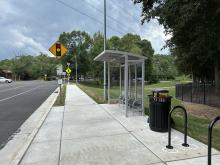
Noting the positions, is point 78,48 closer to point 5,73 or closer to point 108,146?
point 5,73

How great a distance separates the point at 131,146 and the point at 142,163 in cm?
110

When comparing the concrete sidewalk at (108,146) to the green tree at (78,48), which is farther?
the green tree at (78,48)

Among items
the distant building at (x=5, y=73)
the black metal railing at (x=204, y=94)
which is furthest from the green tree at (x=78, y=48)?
the black metal railing at (x=204, y=94)

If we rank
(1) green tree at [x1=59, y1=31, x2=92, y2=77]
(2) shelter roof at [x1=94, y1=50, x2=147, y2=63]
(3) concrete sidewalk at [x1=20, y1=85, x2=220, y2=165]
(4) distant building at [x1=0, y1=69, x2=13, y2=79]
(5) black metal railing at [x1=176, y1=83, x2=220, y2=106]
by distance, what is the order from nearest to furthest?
(3) concrete sidewalk at [x1=20, y1=85, x2=220, y2=165] < (2) shelter roof at [x1=94, y1=50, x2=147, y2=63] < (5) black metal railing at [x1=176, y1=83, x2=220, y2=106] < (1) green tree at [x1=59, y1=31, x2=92, y2=77] < (4) distant building at [x1=0, y1=69, x2=13, y2=79]

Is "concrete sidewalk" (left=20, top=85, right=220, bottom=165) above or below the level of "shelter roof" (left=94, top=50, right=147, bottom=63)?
below

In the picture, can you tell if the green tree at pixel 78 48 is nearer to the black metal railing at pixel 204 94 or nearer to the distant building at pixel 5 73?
the distant building at pixel 5 73

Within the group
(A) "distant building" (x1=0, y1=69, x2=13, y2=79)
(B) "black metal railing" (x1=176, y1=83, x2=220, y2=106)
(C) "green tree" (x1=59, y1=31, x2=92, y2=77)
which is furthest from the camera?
(A) "distant building" (x1=0, y1=69, x2=13, y2=79)

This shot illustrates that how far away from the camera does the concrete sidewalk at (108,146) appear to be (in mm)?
5426

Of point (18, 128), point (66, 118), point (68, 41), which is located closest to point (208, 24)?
point (66, 118)

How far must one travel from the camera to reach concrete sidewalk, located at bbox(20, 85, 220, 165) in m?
5.43

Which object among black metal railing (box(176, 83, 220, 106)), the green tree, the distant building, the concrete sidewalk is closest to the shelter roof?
the concrete sidewalk

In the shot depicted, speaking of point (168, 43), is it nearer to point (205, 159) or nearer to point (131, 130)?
point (131, 130)

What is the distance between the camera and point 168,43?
17.5 m

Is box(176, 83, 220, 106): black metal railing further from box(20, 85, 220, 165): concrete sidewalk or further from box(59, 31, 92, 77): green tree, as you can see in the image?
box(59, 31, 92, 77): green tree
